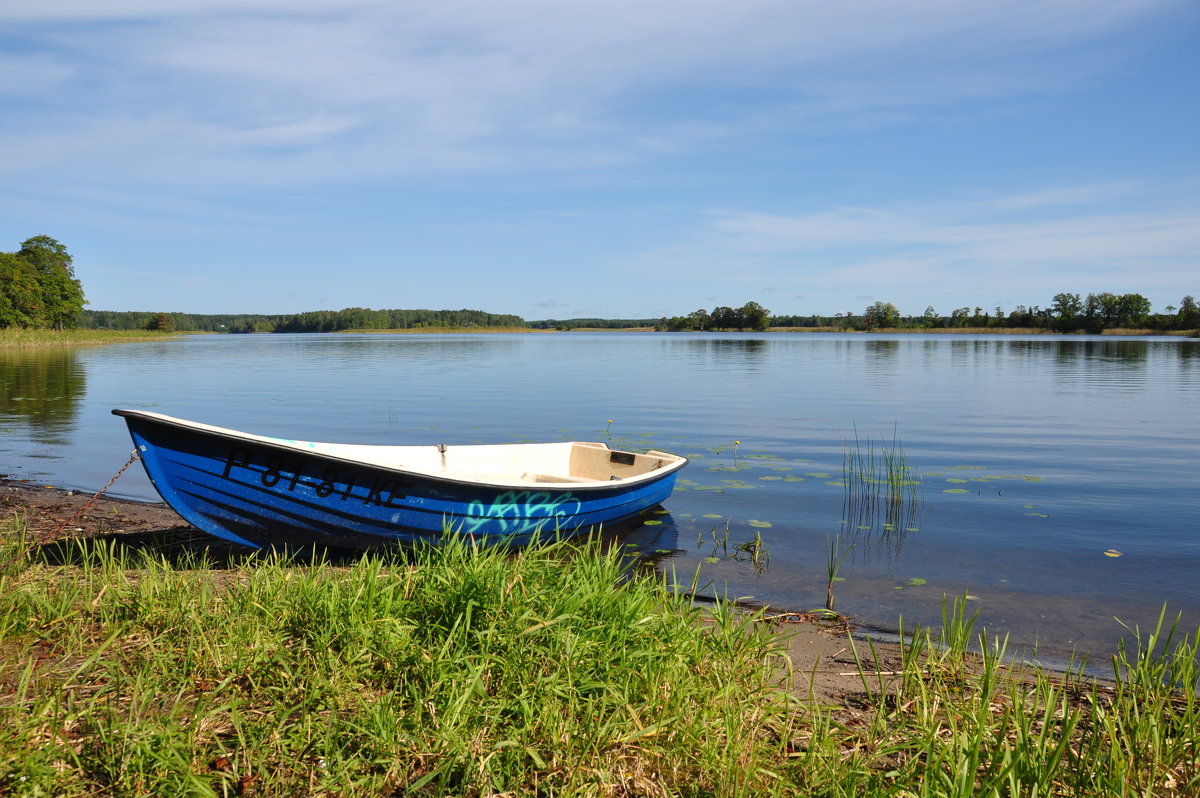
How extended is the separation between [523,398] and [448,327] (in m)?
165

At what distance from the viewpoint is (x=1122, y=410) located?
964 inches

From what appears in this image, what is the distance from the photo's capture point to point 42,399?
26.2m

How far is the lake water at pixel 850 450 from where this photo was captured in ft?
27.4

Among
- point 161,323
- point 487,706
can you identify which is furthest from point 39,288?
point 487,706

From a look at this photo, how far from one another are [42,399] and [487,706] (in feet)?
96.8

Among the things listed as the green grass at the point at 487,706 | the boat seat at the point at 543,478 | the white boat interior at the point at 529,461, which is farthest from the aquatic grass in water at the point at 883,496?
the green grass at the point at 487,706

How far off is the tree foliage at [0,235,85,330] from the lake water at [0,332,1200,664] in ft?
181

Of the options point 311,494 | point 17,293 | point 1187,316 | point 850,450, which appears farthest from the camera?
point 1187,316

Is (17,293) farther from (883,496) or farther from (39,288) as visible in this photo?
(883,496)

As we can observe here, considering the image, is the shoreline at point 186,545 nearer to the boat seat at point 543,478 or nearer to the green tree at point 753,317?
the boat seat at point 543,478

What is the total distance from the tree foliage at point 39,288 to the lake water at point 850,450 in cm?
5505

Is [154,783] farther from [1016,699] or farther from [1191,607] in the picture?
[1191,607]

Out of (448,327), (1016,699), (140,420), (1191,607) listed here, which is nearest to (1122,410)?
(1191,607)

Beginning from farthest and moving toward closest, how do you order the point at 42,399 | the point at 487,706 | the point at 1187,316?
the point at 1187,316
the point at 42,399
the point at 487,706
